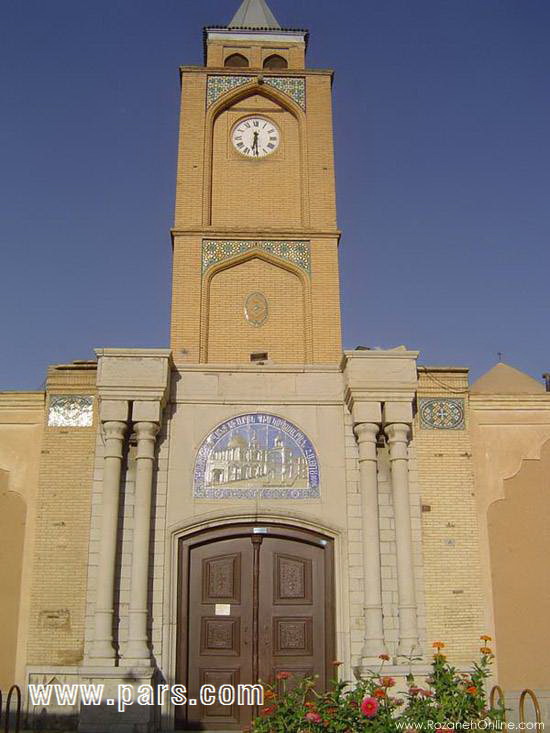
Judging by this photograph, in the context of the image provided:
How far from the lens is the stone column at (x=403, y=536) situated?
34.5 ft

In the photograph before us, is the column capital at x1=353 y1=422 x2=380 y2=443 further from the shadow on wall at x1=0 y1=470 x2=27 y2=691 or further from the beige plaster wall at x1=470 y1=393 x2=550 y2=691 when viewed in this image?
the shadow on wall at x1=0 y1=470 x2=27 y2=691

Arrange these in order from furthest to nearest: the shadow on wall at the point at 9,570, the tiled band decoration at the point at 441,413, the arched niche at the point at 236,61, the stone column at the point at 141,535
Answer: the arched niche at the point at 236,61 → the tiled band decoration at the point at 441,413 → the shadow on wall at the point at 9,570 → the stone column at the point at 141,535

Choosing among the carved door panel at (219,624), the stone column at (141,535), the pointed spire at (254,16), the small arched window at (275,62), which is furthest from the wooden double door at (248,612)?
the pointed spire at (254,16)

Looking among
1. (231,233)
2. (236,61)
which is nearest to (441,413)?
(231,233)

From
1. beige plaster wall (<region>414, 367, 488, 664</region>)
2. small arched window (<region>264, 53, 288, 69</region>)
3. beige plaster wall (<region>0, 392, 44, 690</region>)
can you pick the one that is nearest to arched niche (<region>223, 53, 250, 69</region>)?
small arched window (<region>264, 53, 288, 69</region>)

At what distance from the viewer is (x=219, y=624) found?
35.8ft

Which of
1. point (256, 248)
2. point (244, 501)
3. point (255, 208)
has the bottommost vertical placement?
point (244, 501)

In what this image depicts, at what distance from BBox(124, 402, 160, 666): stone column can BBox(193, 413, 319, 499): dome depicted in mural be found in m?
0.74

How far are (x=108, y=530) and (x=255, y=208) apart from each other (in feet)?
23.1

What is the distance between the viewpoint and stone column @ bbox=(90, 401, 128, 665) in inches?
405

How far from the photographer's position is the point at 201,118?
16.1 meters

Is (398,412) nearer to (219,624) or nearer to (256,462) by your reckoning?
(256,462)

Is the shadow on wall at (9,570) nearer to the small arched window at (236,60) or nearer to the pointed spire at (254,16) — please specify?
the small arched window at (236,60)

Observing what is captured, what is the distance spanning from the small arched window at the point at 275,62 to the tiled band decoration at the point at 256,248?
4379 millimetres
